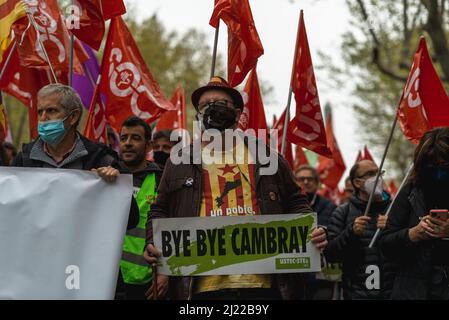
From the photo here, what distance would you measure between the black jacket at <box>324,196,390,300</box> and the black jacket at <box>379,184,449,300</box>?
64.2 inches

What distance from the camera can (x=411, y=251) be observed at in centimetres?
575

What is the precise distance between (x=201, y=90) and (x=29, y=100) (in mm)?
3478

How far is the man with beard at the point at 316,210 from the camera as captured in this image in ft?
29.8

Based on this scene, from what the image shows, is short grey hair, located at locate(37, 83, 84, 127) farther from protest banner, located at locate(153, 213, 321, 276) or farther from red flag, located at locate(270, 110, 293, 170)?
red flag, located at locate(270, 110, 293, 170)

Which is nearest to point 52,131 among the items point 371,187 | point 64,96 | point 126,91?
point 64,96

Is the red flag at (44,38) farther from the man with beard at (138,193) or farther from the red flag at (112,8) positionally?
the man with beard at (138,193)

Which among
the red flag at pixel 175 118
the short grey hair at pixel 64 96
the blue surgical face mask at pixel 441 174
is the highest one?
the red flag at pixel 175 118

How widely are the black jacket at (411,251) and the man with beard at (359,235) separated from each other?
118cm

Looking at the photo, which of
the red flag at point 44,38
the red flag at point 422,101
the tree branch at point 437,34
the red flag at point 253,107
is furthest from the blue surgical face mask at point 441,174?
the tree branch at point 437,34

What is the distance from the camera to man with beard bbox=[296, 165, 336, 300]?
908cm

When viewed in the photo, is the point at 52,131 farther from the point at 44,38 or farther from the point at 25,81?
the point at 25,81

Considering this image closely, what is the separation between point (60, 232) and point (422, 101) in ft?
12.6
